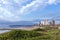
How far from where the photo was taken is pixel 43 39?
24.6ft

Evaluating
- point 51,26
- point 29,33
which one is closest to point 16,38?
point 29,33

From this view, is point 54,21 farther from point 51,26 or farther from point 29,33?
point 29,33

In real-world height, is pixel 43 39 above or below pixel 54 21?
below

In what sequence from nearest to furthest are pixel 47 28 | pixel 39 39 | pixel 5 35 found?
pixel 39 39 → pixel 5 35 → pixel 47 28

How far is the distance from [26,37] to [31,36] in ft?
1.12

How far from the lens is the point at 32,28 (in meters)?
10.3

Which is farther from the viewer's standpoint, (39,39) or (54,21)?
(54,21)

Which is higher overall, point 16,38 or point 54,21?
point 54,21

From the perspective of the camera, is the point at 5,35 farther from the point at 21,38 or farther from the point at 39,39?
the point at 39,39

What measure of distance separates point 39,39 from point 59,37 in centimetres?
105

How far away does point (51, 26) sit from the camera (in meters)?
10.7

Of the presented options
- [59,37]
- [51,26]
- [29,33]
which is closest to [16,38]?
[29,33]

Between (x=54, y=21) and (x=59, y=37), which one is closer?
(x=59, y=37)

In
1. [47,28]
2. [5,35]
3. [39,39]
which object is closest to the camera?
[39,39]
